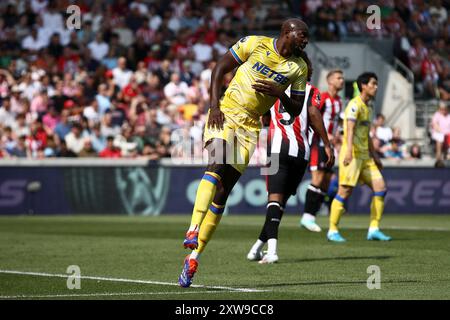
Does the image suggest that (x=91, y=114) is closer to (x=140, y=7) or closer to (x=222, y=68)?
(x=140, y=7)

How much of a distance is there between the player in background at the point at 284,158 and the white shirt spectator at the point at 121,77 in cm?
1492

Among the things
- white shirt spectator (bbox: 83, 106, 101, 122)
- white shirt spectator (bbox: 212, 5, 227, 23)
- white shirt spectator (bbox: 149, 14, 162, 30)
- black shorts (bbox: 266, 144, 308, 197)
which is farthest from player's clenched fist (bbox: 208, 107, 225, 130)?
white shirt spectator (bbox: 212, 5, 227, 23)

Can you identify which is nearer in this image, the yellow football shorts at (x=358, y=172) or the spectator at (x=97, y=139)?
the yellow football shorts at (x=358, y=172)

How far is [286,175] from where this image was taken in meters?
13.7

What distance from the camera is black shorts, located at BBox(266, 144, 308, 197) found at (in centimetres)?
1362

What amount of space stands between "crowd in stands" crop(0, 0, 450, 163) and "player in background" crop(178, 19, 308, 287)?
15802 mm

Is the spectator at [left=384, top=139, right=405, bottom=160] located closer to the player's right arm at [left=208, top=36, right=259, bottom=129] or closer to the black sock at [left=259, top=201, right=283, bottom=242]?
the black sock at [left=259, top=201, right=283, bottom=242]

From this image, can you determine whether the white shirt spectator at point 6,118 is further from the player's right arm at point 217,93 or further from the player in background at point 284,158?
the player's right arm at point 217,93

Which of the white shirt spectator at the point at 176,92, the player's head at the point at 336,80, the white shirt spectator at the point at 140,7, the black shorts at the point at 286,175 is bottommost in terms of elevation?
the white shirt spectator at the point at 176,92

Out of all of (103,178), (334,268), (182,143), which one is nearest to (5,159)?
(103,178)

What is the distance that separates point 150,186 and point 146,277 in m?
15.5

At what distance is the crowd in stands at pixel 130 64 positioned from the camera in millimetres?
27000

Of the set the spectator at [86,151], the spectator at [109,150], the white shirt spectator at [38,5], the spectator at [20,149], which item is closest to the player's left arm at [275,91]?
the spectator at [109,150]

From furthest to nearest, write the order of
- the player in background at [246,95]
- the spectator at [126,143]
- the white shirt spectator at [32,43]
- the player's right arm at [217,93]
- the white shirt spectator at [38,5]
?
the white shirt spectator at [38,5] < the white shirt spectator at [32,43] < the spectator at [126,143] < the player in background at [246,95] < the player's right arm at [217,93]
